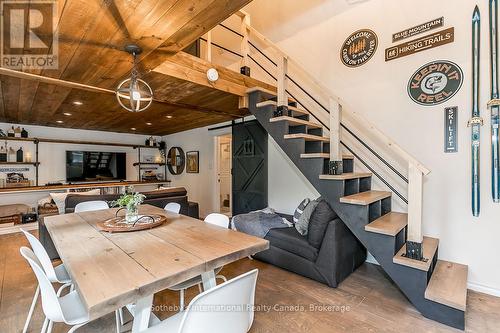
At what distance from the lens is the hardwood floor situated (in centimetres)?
192

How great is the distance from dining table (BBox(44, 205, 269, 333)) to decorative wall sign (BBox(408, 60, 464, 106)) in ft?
8.67

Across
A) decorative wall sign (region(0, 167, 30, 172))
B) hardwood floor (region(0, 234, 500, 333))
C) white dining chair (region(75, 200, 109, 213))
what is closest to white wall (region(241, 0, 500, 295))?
hardwood floor (region(0, 234, 500, 333))

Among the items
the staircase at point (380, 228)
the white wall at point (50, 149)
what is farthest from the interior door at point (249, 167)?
the white wall at point (50, 149)

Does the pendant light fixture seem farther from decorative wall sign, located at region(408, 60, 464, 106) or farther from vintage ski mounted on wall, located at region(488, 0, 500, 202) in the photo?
vintage ski mounted on wall, located at region(488, 0, 500, 202)

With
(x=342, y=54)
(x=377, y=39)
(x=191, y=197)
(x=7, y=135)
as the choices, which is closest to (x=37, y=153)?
(x=7, y=135)

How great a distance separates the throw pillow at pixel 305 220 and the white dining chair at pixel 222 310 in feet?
6.08

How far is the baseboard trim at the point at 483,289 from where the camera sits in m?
2.37

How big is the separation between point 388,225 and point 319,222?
0.66 meters

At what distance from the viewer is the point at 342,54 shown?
3.52 meters

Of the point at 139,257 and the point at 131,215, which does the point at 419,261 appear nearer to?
the point at 139,257

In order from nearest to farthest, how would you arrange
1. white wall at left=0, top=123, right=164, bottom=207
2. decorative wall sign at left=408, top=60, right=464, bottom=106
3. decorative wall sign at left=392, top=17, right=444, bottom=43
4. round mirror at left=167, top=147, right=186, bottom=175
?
1. decorative wall sign at left=408, top=60, right=464, bottom=106
2. decorative wall sign at left=392, top=17, right=444, bottom=43
3. white wall at left=0, top=123, right=164, bottom=207
4. round mirror at left=167, top=147, right=186, bottom=175

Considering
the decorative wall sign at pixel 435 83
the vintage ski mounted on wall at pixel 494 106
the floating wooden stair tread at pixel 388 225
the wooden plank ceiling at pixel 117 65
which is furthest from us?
the decorative wall sign at pixel 435 83

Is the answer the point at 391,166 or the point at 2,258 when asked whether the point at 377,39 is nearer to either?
the point at 391,166

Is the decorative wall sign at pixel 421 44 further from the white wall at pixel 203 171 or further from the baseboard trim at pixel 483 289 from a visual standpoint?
the white wall at pixel 203 171
